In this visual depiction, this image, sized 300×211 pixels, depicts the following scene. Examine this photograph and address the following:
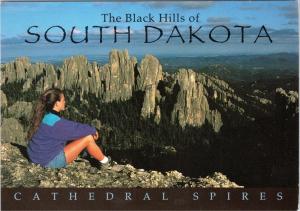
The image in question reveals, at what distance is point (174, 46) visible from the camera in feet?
16.3

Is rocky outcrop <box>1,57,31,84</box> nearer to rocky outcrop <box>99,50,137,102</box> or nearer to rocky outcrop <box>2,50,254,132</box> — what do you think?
rocky outcrop <box>2,50,254,132</box>

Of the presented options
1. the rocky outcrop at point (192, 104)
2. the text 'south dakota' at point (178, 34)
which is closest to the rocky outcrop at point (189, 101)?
the rocky outcrop at point (192, 104)

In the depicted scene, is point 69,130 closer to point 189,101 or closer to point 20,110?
point 20,110

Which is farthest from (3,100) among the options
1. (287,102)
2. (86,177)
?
Result: (287,102)

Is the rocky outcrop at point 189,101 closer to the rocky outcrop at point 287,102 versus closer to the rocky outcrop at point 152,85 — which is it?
the rocky outcrop at point 152,85

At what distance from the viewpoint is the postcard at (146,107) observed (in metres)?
4.97

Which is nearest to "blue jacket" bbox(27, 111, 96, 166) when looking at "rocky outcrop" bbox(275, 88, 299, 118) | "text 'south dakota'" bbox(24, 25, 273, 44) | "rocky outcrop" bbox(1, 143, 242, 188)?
"rocky outcrop" bbox(1, 143, 242, 188)

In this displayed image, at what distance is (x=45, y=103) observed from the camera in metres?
5.15

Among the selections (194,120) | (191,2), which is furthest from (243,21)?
(194,120)

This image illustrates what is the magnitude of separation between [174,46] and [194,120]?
0.58m

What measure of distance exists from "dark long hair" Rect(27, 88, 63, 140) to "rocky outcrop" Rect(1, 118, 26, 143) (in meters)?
0.14

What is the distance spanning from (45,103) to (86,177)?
2.06ft

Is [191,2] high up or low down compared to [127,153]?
up

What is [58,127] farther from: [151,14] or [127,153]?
[151,14]
